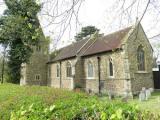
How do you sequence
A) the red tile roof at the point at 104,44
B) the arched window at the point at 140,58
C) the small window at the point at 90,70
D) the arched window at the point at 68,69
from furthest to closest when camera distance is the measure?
the arched window at the point at 68,69 → the small window at the point at 90,70 → the arched window at the point at 140,58 → the red tile roof at the point at 104,44

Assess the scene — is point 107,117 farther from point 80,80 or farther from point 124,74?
point 80,80

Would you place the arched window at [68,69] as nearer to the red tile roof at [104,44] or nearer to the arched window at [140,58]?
the red tile roof at [104,44]

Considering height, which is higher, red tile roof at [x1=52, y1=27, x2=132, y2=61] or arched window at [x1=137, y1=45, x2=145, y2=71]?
red tile roof at [x1=52, y1=27, x2=132, y2=61]

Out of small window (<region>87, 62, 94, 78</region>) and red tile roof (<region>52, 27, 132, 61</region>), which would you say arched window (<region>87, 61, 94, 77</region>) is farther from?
red tile roof (<region>52, 27, 132, 61</region>)

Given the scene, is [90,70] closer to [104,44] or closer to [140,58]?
[104,44]

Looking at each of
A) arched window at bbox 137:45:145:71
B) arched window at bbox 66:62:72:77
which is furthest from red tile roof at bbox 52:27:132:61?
arched window at bbox 137:45:145:71

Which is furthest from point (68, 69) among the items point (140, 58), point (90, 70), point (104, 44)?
point (140, 58)

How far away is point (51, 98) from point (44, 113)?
9.43ft

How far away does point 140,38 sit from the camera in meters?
28.3

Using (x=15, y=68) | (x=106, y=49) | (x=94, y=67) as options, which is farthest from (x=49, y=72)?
(x=106, y=49)

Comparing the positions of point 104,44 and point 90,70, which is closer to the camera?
point 104,44

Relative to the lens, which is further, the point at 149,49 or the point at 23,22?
the point at 149,49

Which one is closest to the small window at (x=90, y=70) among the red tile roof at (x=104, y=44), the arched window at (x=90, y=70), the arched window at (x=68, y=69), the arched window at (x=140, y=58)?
the arched window at (x=90, y=70)

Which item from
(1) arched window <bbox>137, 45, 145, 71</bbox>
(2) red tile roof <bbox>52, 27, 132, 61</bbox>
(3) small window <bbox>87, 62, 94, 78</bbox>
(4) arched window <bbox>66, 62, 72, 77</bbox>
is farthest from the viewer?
(4) arched window <bbox>66, 62, 72, 77</bbox>
